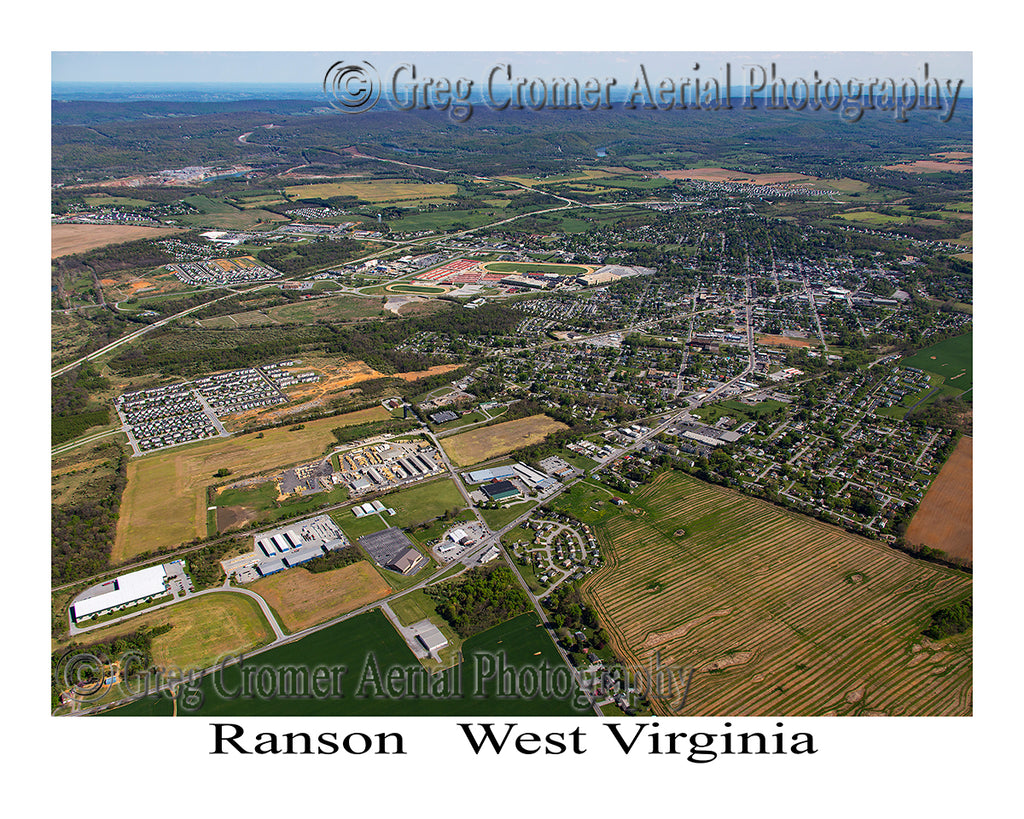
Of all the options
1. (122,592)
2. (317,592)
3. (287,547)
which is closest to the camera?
(122,592)

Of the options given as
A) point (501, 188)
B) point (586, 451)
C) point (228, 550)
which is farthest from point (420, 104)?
point (501, 188)

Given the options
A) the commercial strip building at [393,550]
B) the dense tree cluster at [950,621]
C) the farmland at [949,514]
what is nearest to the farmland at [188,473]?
the commercial strip building at [393,550]

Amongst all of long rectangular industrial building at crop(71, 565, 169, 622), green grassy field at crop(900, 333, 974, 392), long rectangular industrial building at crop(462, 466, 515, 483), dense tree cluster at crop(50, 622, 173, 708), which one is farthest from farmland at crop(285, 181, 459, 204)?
dense tree cluster at crop(50, 622, 173, 708)

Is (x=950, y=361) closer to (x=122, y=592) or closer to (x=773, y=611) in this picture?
(x=773, y=611)

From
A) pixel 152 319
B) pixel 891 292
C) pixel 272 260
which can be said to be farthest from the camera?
pixel 272 260

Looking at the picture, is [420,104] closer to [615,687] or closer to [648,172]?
[615,687]

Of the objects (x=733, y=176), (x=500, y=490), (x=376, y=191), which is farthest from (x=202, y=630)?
(x=733, y=176)
